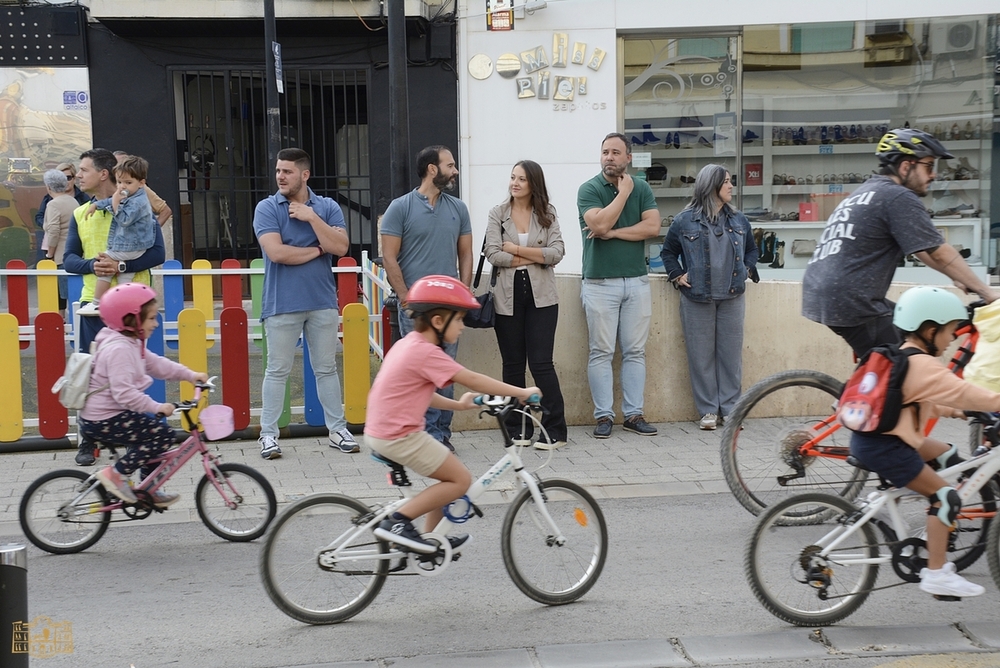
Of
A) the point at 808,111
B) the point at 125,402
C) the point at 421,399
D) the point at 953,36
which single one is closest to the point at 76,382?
the point at 125,402

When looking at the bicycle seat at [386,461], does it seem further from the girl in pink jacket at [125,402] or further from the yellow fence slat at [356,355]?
the yellow fence slat at [356,355]

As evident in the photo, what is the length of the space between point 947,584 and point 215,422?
11.6ft

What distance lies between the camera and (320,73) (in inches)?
556

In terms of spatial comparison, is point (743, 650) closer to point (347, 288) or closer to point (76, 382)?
point (76, 382)

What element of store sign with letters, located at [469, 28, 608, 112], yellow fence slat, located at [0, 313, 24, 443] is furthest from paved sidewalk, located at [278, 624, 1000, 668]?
store sign with letters, located at [469, 28, 608, 112]

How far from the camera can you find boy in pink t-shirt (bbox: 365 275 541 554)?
15.0ft

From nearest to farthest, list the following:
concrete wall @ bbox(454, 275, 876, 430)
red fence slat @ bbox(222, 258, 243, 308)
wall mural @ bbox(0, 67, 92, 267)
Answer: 1. concrete wall @ bbox(454, 275, 876, 430)
2. red fence slat @ bbox(222, 258, 243, 308)
3. wall mural @ bbox(0, 67, 92, 267)

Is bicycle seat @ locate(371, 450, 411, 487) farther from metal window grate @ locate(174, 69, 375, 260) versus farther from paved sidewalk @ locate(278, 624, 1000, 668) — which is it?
metal window grate @ locate(174, 69, 375, 260)

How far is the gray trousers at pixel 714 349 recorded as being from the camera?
8.14 meters

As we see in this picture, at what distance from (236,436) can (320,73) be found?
7.27 meters

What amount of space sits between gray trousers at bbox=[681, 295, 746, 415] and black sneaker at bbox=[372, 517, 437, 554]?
4.00m

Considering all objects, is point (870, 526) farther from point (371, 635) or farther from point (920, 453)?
point (371, 635)

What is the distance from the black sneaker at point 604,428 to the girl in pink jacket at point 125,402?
10.6 ft

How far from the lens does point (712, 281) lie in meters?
8.02
